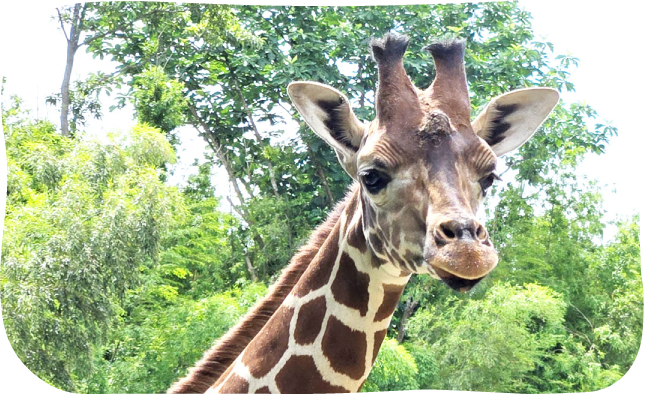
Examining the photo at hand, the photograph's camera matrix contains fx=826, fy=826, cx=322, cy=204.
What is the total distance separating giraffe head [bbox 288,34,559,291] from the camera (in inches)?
96.7

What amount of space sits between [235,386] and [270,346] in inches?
8.1

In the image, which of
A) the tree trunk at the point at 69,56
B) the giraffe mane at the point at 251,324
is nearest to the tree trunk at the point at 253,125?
the tree trunk at the point at 69,56

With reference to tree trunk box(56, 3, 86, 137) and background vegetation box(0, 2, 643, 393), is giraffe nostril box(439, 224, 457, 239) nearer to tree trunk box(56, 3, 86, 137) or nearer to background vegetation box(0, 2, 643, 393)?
background vegetation box(0, 2, 643, 393)

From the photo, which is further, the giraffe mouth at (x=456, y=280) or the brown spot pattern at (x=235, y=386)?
the brown spot pattern at (x=235, y=386)

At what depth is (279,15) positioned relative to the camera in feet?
16.5

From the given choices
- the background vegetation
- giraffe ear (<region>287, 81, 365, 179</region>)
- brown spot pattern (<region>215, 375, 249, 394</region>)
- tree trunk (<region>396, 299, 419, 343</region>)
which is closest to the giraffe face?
giraffe ear (<region>287, 81, 365, 179</region>)

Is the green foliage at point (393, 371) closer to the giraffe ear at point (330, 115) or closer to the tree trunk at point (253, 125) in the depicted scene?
the tree trunk at point (253, 125)

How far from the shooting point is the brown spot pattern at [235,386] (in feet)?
9.96

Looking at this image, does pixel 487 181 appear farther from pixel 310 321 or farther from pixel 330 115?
pixel 310 321

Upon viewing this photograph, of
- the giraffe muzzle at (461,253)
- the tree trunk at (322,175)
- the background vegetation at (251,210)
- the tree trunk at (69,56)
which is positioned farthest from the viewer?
the tree trunk at (322,175)

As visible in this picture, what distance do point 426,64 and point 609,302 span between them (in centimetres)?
167

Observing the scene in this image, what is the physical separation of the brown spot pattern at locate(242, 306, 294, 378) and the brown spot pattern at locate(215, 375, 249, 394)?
0.05 metres

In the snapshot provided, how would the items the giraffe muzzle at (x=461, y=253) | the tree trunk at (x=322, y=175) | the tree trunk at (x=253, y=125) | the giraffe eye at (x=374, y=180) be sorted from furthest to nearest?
the tree trunk at (x=253, y=125) < the tree trunk at (x=322, y=175) < the giraffe eye at (x=374, y=180) < the giraffe muzzle at (x=461, y=253)

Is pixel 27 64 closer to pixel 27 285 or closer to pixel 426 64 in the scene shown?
pixel 27 285
